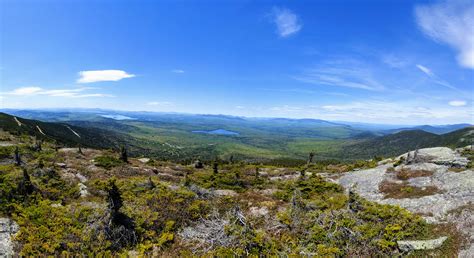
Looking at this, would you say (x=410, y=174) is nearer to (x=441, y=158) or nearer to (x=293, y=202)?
(x=441, y=158)

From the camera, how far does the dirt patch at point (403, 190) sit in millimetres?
23016

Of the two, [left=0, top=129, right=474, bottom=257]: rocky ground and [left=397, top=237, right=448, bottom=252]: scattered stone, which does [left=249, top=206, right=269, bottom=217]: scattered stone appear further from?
[left=397, top=237, right=448, bottom=252]: scattered stone

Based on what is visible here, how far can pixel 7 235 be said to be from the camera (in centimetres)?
1089

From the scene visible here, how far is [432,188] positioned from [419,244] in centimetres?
1457

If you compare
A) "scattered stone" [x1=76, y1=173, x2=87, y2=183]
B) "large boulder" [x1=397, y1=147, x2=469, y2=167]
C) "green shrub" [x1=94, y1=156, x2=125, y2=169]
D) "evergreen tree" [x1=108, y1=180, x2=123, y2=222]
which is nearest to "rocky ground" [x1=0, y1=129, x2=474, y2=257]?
"large boulder" [x1=397, y1=147, x2=469, y2=167]

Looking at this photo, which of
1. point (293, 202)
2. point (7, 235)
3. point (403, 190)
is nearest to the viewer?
point (7, 235)

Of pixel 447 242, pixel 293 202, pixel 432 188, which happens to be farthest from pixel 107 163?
pixel 432 188

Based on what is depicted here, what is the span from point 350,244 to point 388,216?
489cm

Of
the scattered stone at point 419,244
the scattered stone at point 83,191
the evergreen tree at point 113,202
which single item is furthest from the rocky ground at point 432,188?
→ the scattered stone at point 83,191

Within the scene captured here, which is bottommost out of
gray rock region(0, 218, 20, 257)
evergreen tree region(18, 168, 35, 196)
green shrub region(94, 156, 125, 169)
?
green shrub region(94, 156, 125, 169)

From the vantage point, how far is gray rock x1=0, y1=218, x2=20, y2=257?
386 inches

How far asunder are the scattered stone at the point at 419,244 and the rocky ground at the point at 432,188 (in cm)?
111

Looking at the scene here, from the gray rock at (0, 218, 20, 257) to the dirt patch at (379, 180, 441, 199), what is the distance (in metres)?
28.1

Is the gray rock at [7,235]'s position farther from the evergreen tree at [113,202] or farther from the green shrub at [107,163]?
the green shrub at [107,163]
